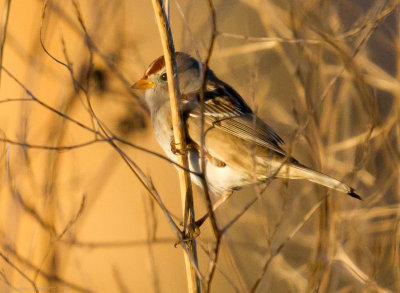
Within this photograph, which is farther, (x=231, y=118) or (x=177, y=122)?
(x=231, y=118)

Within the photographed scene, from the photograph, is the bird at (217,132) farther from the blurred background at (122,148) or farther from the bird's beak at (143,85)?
the blurred background at (122,148)

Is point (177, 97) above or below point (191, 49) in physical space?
below

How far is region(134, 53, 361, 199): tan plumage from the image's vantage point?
3.08 m

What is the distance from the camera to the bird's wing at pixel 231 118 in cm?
306

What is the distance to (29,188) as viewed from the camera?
11.1 ft

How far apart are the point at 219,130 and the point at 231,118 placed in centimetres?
10

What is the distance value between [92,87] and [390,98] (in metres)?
2.54

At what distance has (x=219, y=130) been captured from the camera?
324 cm

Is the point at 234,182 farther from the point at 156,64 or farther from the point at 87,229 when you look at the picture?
the point at 87,229

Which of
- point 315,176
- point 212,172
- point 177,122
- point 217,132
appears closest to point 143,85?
point 217,132

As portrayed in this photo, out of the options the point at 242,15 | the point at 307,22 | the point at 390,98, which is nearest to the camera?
the point at 307,22

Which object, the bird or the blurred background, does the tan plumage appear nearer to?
the bird

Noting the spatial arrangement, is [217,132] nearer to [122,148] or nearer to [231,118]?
[231,118]

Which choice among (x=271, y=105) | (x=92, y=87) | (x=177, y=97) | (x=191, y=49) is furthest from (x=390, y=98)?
(x=177, y=97)
